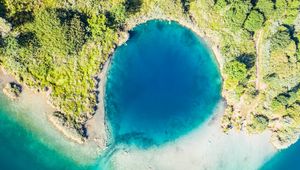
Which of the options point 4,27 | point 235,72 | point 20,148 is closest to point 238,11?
point 235,72

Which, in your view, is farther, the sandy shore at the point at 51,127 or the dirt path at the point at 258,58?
the dirt path at the point at 258,58

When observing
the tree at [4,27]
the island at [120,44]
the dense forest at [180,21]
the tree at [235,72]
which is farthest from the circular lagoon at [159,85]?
the tree at [4,27]

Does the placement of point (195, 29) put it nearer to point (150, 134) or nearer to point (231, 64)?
point (231, 64)

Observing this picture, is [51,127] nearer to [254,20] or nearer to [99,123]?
[99,123]

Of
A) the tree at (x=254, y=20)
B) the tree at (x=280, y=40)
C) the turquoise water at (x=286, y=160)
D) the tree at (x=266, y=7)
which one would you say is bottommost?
the turquoise water at (x=286, y=160)

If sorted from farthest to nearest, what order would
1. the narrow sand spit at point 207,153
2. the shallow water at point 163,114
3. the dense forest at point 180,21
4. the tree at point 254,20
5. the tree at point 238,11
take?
the tree at point 254,20 < the tree at point 238,11 < the narrow sand spit at point 207,153 < the shallow water at point 163,114 < the dense forest at point 180,21

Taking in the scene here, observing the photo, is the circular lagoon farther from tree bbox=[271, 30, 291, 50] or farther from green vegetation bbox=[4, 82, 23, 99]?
green vegetation bbox=[4, 82, 23, 99]

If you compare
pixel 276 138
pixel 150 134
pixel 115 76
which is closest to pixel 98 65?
pixel 115 76

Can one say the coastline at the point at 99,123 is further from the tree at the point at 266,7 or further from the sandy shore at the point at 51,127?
the tree at the point at 266,7
